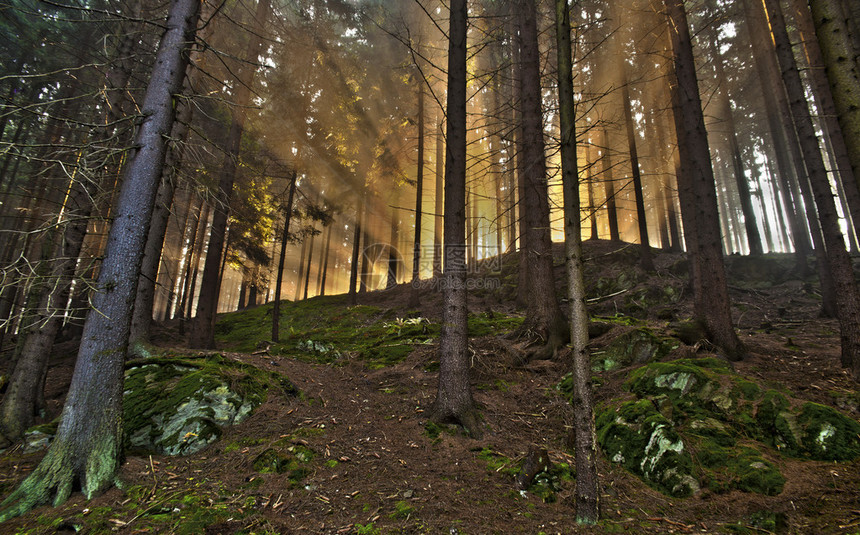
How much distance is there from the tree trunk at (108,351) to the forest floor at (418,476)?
0.73 ft

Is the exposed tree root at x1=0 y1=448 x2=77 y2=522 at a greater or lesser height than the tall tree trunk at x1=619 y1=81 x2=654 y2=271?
lesser

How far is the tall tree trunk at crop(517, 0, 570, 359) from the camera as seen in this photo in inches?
297

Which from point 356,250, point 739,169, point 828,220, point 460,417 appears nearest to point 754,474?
point 460,417

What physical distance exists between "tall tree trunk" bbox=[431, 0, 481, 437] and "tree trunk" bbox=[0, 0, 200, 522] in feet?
12.7

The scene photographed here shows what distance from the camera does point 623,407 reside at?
491 centimetres

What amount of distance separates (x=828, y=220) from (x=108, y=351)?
12582 millimetres

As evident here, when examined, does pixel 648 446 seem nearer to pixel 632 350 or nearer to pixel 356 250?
pixel 632 350

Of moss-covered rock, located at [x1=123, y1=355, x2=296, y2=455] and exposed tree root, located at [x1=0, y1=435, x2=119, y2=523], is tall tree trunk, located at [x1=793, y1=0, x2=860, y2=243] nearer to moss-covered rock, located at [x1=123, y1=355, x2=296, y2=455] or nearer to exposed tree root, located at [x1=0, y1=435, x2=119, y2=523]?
moss-covered rock, located at [x1=123, y1=355, x2=296, y2=455]

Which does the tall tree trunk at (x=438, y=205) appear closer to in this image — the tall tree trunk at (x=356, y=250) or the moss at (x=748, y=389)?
the tall tree trunk at (x=356, y=250)

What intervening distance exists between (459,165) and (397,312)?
11.8 meters

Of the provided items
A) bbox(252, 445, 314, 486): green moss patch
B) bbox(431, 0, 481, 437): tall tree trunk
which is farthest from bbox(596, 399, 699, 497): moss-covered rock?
bbox(252, 445, 314, 486): green moss patch

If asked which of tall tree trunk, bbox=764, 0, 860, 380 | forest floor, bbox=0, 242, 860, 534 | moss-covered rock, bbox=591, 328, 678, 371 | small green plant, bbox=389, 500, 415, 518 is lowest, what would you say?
small green plant, bbox=389, 500, 415, 518

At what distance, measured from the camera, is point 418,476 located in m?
4.05

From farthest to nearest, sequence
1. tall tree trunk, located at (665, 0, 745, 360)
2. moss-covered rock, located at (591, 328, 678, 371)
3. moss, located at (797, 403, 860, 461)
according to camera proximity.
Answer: tall tree trunk, located at (665, 0, 745, 360) < moss-covered rock, located at (591, 328, 678, 371) < moss, located at (797, 403, 860, 461)
